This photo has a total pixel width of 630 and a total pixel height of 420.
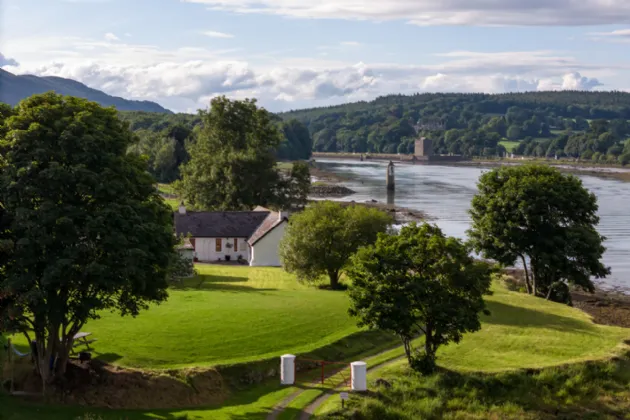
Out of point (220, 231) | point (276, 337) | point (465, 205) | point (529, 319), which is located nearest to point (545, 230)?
point (529, 319)

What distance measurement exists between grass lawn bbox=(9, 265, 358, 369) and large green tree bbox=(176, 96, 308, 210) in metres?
47.3

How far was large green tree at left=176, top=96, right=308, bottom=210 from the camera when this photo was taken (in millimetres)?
97688

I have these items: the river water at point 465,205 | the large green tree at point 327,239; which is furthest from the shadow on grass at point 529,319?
the river water at point 465,205

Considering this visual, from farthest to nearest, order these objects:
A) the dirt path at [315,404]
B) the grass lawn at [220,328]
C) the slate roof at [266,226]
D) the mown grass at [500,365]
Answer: the slate roof at [266,226], the grass lawn at [220,328], the mown grass at [500,365], the dirt path at [315,404]

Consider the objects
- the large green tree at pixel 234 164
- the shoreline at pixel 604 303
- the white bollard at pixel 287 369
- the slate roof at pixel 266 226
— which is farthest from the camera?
the large green tree at pixel 234 164

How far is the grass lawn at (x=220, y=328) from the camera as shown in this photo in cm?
3425

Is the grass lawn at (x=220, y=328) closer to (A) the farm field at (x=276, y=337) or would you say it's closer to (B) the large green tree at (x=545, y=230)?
(A) the farm field at (x=276, y=337)

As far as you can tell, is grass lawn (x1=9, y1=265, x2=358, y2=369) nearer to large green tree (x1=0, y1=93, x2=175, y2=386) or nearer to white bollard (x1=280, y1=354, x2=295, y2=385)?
white bollard (x1=280, y1=354, x2=295, y2=385)

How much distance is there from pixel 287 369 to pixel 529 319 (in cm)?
2023

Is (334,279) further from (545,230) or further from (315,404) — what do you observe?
(315,404)

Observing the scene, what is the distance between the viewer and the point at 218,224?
83.5 meters

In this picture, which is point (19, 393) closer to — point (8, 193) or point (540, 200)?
point (8, 193)

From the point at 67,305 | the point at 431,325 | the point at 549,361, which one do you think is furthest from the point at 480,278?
the point at 67,305

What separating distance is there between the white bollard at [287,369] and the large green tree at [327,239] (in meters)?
23.6
